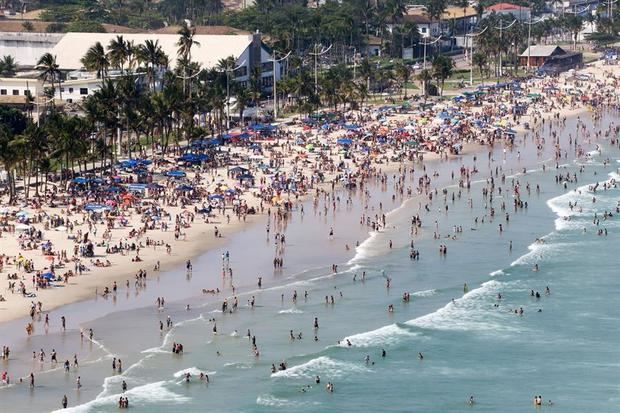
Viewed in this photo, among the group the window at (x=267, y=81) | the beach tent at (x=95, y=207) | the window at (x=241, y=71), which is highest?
the window at (x=241, y=71)

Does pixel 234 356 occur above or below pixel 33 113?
below

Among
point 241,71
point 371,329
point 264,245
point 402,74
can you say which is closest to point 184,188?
point 264,245

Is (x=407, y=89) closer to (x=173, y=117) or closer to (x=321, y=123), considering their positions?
(x=321, y=123)

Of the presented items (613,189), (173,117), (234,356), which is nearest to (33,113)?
(173,117)

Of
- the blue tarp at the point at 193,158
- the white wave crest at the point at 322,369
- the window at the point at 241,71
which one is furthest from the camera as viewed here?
the window at the point at 241,71

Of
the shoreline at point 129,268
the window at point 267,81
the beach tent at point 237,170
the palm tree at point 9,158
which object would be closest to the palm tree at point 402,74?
the window at point 267,81

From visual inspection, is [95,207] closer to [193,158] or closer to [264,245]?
[264,245]

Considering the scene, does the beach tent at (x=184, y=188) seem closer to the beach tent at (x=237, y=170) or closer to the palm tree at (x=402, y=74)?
the beach tent at (x=237, y=170)

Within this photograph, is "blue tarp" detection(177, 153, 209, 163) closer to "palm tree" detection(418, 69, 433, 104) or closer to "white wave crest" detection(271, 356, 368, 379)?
"white wave crest" detection(271, 356, 368, 379)
